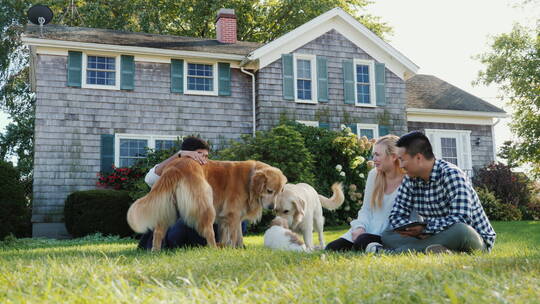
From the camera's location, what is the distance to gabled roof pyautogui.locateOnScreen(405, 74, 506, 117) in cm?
2009

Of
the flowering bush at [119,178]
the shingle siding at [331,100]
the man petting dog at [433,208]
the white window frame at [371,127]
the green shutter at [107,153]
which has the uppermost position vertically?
the shingle siding at [331,100]

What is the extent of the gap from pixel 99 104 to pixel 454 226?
13129 mm

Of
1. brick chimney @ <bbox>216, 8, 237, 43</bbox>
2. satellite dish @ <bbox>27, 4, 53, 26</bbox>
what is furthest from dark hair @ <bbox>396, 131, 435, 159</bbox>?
brick chimney @ <bbox>216, 8, 237, 43</bbox>

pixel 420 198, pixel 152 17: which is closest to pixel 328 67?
pixel 152 17

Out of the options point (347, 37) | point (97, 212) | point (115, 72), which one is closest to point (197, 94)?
point (115, 72)

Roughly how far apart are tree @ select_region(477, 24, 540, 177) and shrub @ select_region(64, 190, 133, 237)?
17.2 meters

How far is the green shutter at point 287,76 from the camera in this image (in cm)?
1695

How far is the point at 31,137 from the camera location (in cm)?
2441

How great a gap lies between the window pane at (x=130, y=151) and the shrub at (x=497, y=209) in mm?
11474

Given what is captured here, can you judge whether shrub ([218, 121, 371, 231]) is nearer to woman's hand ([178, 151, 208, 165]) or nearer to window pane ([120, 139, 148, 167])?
window pane ([120, 139, 148, 167])

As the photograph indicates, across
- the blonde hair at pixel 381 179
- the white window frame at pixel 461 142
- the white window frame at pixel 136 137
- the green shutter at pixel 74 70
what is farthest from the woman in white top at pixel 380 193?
the white window frame at pixel 461 142

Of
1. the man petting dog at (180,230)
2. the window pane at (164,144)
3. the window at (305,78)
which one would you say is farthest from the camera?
the window at (305,78)

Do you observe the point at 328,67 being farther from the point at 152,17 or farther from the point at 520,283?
the point at 520,283

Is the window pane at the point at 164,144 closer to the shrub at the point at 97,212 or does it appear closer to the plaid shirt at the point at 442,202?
the shrub at the point at 97,212
